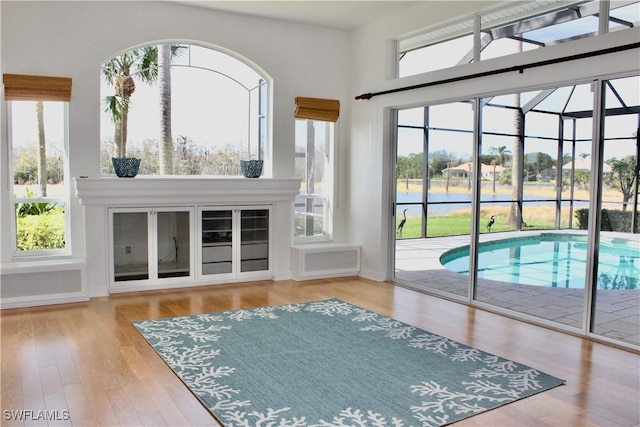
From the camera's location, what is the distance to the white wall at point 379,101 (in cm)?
520

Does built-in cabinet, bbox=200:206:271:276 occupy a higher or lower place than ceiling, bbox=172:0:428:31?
lower

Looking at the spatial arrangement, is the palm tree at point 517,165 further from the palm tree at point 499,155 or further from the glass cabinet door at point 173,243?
the glass cabinet door at point 173,243

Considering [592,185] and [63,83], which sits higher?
[63,83]

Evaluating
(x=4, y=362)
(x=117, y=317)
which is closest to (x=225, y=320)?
(x=117, y=317)

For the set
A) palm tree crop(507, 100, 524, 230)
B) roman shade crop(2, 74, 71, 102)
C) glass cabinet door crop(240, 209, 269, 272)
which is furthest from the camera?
glass cabinet door crop(240, 209, 269, 272)

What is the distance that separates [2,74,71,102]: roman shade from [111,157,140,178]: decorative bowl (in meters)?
0.74

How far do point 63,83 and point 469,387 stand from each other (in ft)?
14.9

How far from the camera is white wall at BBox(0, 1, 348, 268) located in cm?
508

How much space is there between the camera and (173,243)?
5.69 metres

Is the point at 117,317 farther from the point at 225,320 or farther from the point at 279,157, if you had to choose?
the point at 279,157

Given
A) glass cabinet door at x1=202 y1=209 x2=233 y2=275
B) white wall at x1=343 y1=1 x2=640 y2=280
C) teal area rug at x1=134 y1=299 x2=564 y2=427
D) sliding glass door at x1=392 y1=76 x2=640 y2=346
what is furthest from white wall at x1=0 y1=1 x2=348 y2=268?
teal area rug at x1=134 y1=299 x2=564 y2=427

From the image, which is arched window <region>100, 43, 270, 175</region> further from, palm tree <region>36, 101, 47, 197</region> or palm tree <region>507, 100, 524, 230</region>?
palm tree <region>507, 100, 524, 230</region>

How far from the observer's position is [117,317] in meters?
4.58

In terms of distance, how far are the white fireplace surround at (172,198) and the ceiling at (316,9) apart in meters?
1.87
